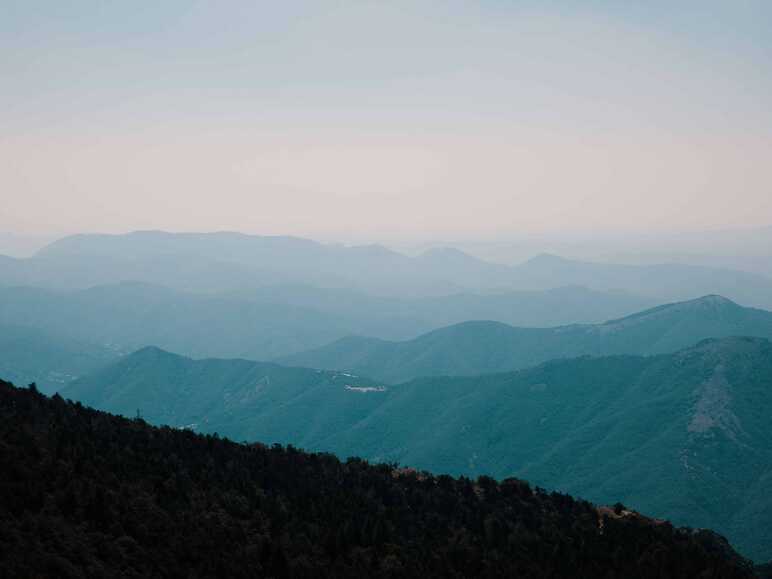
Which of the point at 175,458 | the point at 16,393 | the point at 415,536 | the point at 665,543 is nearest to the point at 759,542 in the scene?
the point at 665,543

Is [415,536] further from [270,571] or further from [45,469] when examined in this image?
[45,469]

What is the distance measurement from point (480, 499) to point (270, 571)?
45528 mm

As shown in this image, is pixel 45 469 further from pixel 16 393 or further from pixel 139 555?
pixel 16 393

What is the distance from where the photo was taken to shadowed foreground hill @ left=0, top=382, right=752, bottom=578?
46438 mm

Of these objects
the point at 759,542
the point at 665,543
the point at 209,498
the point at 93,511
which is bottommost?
the point at 759,542

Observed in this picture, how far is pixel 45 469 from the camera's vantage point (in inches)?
2109

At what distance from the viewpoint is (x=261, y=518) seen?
210 ft

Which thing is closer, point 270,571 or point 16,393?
point 270,571

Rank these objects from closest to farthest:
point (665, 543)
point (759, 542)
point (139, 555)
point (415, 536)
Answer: point (139, 555) < point (415, 536) < point (665, 543) < point (759, 542)

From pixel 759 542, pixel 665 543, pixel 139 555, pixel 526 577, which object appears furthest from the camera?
pixel 759 542

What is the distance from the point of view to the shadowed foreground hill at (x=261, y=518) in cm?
4644

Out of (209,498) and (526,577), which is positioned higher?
(209,498)

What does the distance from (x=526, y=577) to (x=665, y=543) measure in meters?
25.5

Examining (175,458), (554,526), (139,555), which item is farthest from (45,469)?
(554,526)
